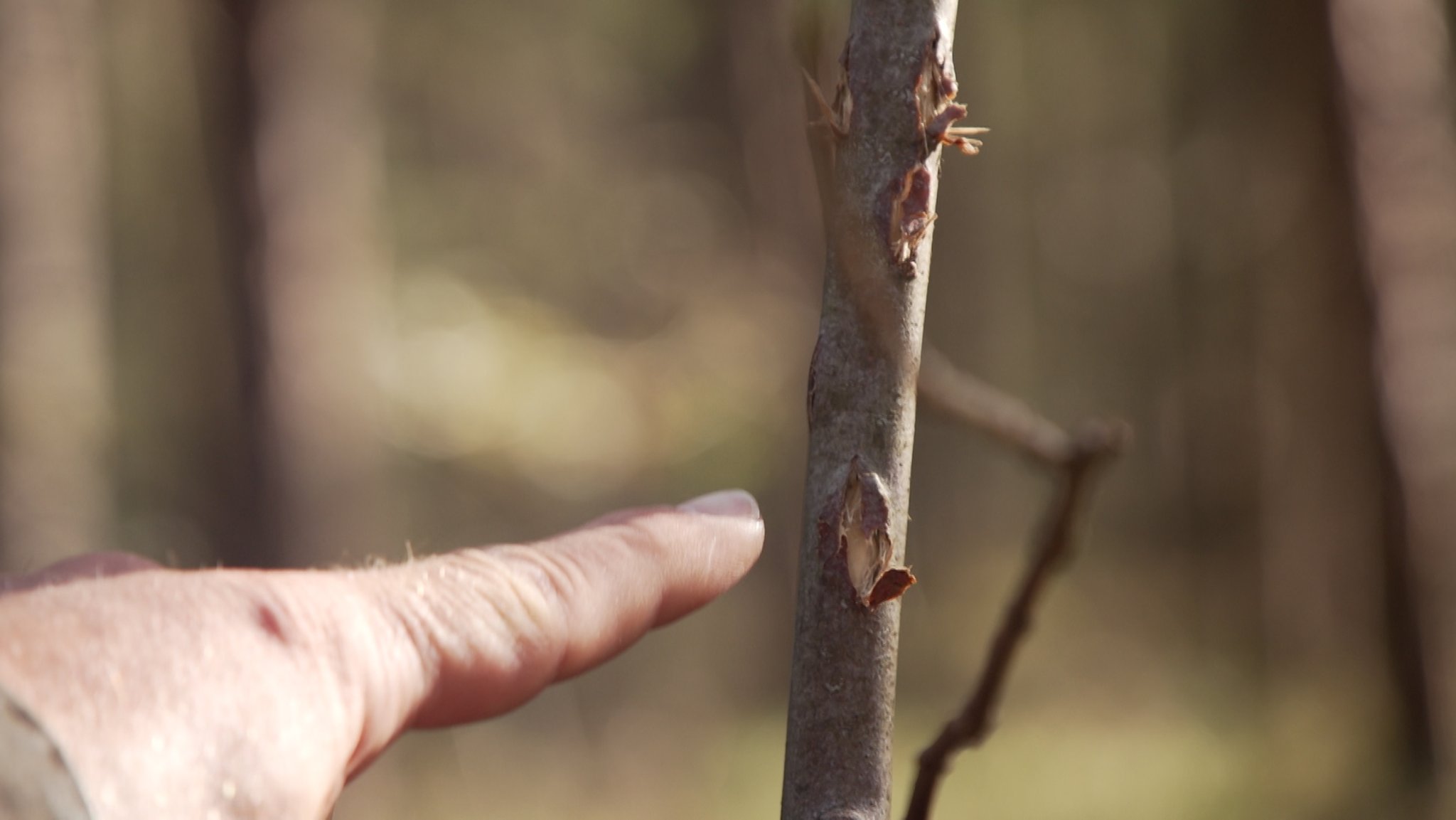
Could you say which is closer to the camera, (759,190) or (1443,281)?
(1443,281)

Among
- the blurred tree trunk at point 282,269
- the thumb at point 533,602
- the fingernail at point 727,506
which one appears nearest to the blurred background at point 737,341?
the blurred tree trunk at point 282,269

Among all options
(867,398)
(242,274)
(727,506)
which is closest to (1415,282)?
(242,274)

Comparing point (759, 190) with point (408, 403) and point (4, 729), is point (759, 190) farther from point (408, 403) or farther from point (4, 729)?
point (4, 729)

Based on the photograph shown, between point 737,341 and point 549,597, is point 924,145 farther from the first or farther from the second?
point 737,341

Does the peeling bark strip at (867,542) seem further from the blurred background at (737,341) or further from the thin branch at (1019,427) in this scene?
the blurred background at (737,341)

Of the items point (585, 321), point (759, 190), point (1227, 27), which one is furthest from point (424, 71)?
point (1227, 27)

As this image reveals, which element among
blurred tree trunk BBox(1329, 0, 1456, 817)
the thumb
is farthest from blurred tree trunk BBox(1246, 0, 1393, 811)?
the thumb
